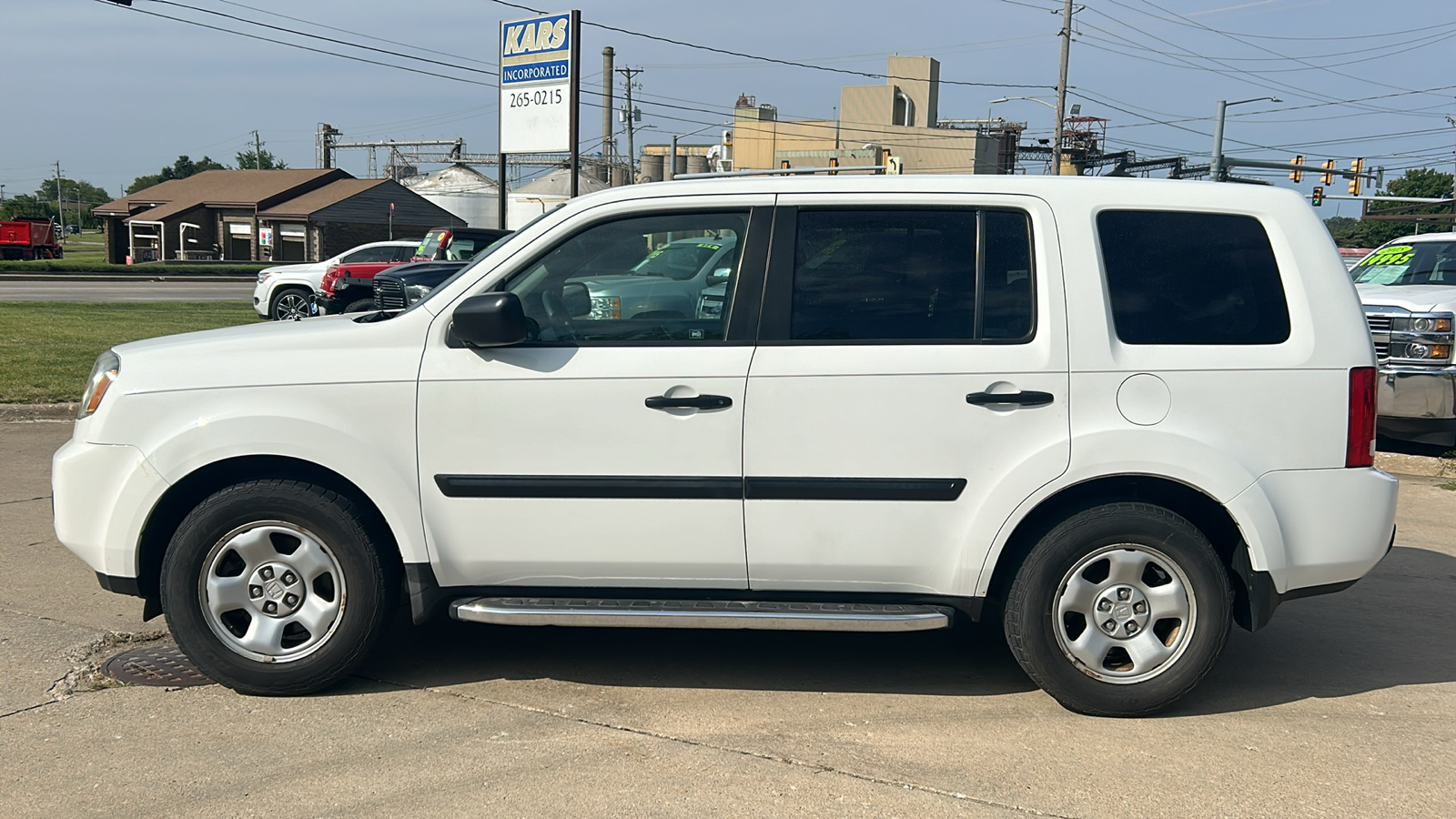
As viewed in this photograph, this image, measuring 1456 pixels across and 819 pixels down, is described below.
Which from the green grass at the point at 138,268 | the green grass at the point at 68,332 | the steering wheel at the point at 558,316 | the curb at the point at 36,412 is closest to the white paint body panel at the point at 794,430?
the steering wheel at the point at 558,316

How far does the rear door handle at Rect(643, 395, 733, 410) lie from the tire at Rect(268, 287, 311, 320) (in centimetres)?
1808

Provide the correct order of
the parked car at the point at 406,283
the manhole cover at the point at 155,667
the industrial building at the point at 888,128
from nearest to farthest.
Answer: the manhole cover at the point at 155,667, the parked car at the point at 406,283, the industrial building at the point at 888,128

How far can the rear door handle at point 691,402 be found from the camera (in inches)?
Answer: 161

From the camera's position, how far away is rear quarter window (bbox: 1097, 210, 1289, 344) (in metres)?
4.14

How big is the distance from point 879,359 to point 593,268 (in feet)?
3.61

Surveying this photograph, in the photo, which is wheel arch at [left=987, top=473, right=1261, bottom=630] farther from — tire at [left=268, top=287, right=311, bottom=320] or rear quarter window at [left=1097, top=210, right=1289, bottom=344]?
tire at [left=268, top=287, right=311, bottom=320]

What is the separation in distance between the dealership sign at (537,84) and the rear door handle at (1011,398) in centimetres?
2172

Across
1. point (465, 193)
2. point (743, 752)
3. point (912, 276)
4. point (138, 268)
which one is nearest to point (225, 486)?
point (743, 752)

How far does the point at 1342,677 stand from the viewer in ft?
15.5

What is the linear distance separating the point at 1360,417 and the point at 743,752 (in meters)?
2.46

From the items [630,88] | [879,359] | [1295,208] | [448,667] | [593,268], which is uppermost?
[630,88]

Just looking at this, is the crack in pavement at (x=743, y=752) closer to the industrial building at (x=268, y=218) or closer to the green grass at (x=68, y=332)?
the green grass at (x=68, y=332)

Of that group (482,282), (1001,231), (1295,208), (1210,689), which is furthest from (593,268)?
(1210,689)

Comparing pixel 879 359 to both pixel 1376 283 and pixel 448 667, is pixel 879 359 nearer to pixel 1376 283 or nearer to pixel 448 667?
pixel 448 667
